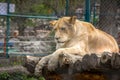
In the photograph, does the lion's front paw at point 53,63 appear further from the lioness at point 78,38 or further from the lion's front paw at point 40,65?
the lioness at point 78,38

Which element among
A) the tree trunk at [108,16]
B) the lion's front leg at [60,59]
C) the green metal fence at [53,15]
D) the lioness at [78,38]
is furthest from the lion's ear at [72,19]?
the tree trunk at [108,16]

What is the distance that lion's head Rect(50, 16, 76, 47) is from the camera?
23.1ft

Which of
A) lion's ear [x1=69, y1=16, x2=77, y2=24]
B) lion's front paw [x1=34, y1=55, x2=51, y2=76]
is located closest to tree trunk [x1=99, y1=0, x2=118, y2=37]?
lion's ear [x1=69, y1=16, x2=77, y2=24]

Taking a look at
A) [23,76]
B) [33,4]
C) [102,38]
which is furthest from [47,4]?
[102,38]

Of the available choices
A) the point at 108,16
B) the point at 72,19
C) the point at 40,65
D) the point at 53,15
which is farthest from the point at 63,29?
the point at 53,15

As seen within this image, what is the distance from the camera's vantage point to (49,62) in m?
6.39

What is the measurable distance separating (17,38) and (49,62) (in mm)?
7369

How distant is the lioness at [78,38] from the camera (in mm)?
7109

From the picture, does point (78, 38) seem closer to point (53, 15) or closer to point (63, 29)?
point (63, 29)

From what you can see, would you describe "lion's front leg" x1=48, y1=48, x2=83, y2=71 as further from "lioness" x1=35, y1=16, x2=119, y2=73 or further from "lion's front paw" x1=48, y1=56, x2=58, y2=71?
"lioness" x1=35, y1=16, x2=119, y2=73

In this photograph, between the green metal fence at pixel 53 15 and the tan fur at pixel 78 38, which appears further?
the green metal fence at pixel 53 15

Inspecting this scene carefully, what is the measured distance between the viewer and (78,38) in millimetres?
7352

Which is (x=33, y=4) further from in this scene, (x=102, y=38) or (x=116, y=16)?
(x=102, y=38)

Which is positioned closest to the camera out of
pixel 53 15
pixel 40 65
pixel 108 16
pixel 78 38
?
pixel 40 65
